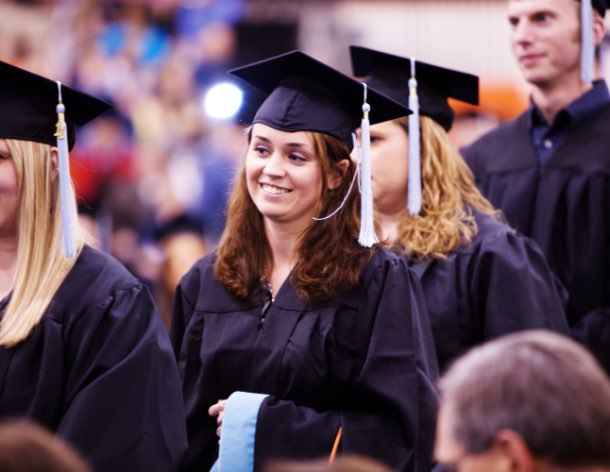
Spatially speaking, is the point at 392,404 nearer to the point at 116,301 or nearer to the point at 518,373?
the point at 116,301

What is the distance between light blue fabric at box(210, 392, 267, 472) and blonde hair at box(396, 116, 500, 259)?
3.67 feet

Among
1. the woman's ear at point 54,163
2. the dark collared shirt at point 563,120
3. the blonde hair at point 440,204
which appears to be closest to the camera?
the woman's ear at point 54,163

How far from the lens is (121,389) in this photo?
356cm

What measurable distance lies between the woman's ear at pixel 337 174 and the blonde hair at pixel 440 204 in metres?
0.64

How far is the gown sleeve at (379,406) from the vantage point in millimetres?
3658

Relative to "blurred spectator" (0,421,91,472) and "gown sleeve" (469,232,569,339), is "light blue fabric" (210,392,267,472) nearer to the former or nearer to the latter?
"gown sleeve" (469,232,569,339)

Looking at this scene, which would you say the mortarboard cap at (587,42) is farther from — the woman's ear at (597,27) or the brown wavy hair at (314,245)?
the brown wavy hair at (314,245)

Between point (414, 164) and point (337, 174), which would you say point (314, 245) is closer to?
point (337, 174)

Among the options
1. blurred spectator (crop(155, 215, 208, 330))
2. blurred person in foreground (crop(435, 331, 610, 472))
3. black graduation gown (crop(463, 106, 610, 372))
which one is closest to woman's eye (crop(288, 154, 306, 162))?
black graduation gown (crop(463, 106, 610, 372))

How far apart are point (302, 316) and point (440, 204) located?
3.54 feet

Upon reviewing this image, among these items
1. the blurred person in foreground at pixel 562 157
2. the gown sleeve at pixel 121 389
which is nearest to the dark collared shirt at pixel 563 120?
the blurred person in foreground at pixel 562 157

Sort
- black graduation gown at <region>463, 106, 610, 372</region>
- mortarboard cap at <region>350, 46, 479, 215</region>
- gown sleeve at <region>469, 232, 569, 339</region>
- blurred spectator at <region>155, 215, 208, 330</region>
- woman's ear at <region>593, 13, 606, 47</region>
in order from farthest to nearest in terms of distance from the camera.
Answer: blurred spectator at <region>155, 215, 208, 330</region> < woman's ear at <region>593, 13, 606, 47</region> < black graduation gown at <region>463, 106, 610, 372</region> < mortarboard cap at <region>350, 46, 479, 215</region> < gown sleeve at <region>469, 232, 569, 339</region>

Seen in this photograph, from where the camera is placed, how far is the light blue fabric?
3.67 meters

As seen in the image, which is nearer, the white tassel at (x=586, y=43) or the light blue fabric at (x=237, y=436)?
the light blue fabric at (x=237, y=436)
